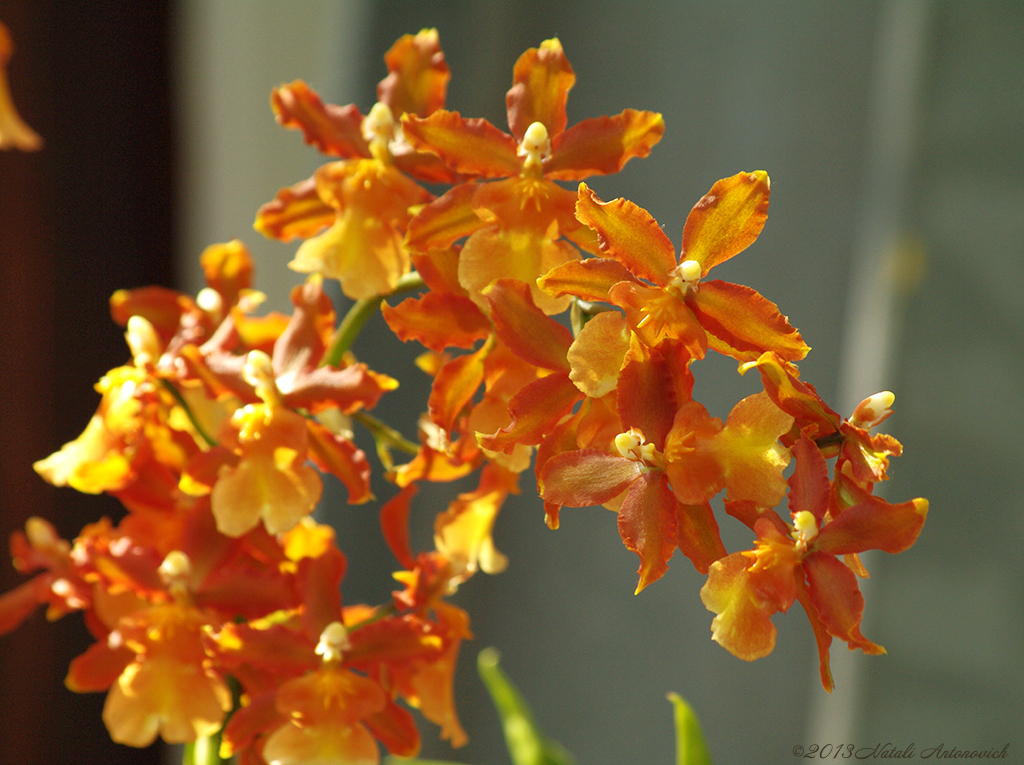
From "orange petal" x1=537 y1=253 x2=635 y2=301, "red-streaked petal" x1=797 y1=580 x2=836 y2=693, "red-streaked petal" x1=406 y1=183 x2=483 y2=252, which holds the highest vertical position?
"red-streaked petal" x1=406 y1=183 x2=483 y2=252

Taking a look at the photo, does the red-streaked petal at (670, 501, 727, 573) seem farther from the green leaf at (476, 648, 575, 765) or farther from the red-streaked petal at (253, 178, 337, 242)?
the green leaf at (476, 648, 575, 765)

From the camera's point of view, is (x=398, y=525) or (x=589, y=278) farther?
(x=398, y=525)

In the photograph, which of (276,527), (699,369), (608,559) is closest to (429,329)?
(276,527)

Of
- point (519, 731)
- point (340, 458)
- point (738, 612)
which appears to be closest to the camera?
point (738, 612)

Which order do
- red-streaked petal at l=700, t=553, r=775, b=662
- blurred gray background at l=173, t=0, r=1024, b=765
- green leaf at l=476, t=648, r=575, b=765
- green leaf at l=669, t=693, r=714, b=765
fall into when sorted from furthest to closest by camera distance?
blurred gray background at l=173, t=0, r=1024, b=765 → green leaf at l=476, t=648, r=575, b=765 → green leaf at l=669, t=693, r=714, b=765 → red-streaked petal at l=700, t=553, r=775, b=662

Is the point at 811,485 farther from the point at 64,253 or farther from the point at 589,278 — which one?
the point at 64,253

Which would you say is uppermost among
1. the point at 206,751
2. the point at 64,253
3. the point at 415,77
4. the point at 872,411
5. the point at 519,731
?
the point at 415,77

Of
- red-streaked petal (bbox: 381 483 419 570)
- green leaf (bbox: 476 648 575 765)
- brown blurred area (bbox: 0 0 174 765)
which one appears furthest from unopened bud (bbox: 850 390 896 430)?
brown blurred area (bbox: 0 0 174 765)

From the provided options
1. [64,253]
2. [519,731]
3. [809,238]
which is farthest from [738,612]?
[64,253]

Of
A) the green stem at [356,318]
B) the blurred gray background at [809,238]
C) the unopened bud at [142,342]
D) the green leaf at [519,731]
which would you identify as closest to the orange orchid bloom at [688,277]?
the green stem at [356,318]
